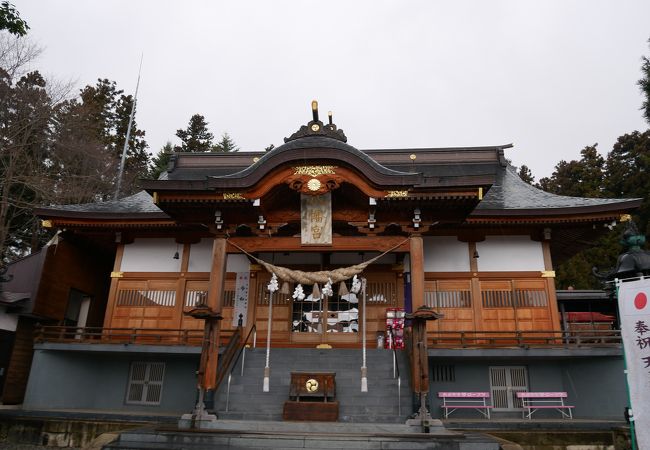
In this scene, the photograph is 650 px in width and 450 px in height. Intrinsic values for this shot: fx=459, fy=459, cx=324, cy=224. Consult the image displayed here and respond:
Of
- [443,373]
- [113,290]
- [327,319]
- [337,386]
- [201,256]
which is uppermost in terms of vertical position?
[201,256]

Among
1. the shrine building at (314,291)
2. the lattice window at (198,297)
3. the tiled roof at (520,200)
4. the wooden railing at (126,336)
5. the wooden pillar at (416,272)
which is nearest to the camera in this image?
the wooden pillar at (416,272)

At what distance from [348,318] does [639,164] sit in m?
27.3

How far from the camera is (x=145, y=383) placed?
45.3 ft

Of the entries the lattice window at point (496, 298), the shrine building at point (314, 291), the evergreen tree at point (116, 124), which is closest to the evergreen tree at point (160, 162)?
the evergreen tree at point (116, 124)

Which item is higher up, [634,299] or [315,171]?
[315,171]

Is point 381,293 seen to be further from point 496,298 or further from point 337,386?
point 337,386

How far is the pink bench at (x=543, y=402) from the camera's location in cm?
1160

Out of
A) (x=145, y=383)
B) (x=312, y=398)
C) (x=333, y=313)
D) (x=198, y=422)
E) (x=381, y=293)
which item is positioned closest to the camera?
(x=198, y=422)

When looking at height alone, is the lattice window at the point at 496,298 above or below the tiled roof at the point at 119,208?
below

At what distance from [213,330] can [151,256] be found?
19.8 ft

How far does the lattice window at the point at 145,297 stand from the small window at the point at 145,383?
72.9 inches

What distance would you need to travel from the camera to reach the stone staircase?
9.66 metres

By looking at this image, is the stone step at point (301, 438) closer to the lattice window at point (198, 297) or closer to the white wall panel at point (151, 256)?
the lattice window at point (198, 297)

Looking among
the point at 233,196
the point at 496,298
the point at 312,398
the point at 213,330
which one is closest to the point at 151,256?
the point at 233,196
